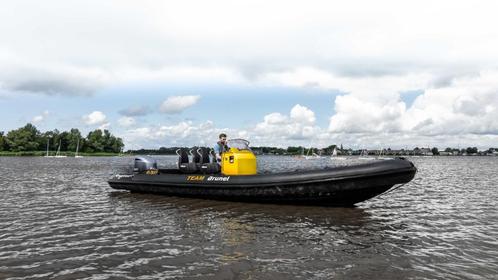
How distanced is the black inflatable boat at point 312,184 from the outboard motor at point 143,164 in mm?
3341

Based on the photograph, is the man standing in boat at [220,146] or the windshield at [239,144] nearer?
the windshield at [239,144]

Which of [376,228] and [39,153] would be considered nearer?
[376,228]

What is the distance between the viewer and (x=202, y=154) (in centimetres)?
1529

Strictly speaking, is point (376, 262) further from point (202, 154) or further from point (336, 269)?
point (202, 154)

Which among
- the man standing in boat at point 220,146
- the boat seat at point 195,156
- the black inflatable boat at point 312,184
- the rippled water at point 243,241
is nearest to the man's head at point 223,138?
the man standing in boat at point 220,146

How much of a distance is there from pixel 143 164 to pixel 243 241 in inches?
390

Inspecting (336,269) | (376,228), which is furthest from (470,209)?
(336,269)

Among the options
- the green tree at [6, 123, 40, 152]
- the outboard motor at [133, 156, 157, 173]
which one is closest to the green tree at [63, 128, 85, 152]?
the green tree at [6, 123, 40, 152]

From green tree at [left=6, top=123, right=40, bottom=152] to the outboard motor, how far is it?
128 m

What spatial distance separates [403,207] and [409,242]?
5.55 metres

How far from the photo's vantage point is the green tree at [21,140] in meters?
126

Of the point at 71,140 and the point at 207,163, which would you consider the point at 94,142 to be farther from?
the point at 207,163

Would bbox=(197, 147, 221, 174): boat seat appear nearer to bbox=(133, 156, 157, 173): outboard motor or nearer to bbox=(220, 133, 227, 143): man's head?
bbox=(220, 133, 227, 143): man's head

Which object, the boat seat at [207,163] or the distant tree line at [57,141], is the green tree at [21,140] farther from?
the boat seat at [207,163]
